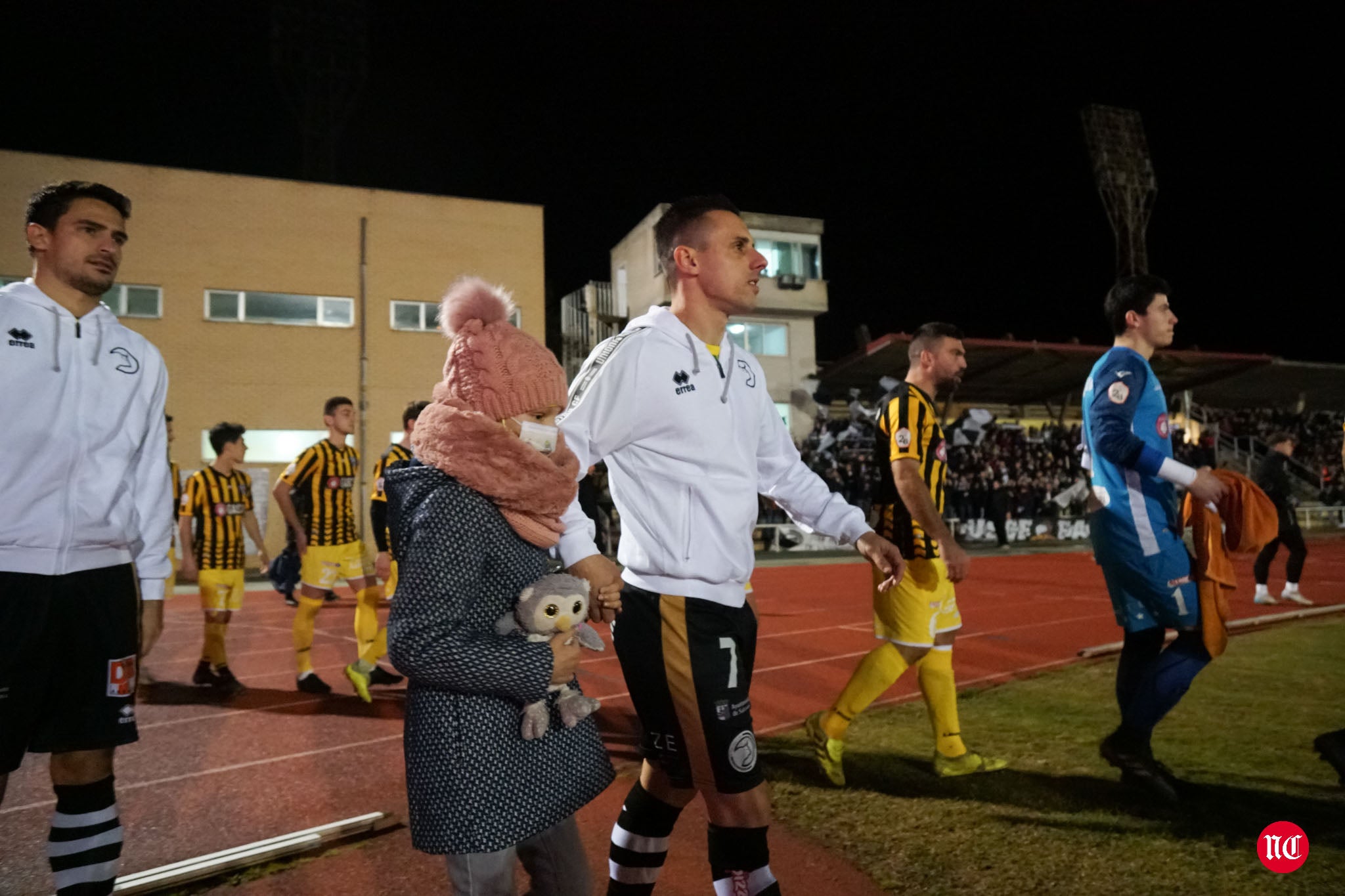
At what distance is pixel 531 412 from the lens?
1.99m

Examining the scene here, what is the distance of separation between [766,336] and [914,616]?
92.2ft

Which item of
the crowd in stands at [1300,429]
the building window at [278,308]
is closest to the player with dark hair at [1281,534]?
the building window at [278,308]

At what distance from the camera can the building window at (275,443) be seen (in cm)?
2048

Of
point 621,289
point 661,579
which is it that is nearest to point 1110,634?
point 661,579

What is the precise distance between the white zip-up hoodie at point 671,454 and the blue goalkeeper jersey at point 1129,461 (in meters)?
2.11

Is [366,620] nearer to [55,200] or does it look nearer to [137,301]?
[55,200]

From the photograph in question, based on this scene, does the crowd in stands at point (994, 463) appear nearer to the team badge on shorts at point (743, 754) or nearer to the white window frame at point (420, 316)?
the white window frame at point (420, 316)

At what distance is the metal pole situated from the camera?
70.7 ft

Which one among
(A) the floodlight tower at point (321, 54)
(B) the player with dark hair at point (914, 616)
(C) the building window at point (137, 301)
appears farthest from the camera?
(A) the floodlight tower at point (321, 54)

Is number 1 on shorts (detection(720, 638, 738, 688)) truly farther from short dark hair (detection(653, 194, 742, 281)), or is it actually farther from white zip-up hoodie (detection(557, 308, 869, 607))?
short dark hair (detection(653, 194, 742, 281))

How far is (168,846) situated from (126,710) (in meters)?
1.36

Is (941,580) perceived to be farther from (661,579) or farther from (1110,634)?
(1110,634)

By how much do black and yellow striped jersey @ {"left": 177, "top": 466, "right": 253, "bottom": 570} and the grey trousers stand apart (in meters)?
6.63

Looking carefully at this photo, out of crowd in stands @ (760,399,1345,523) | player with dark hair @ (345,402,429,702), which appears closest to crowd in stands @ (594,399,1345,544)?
crowd in stands @ (760,399,1345,523)
